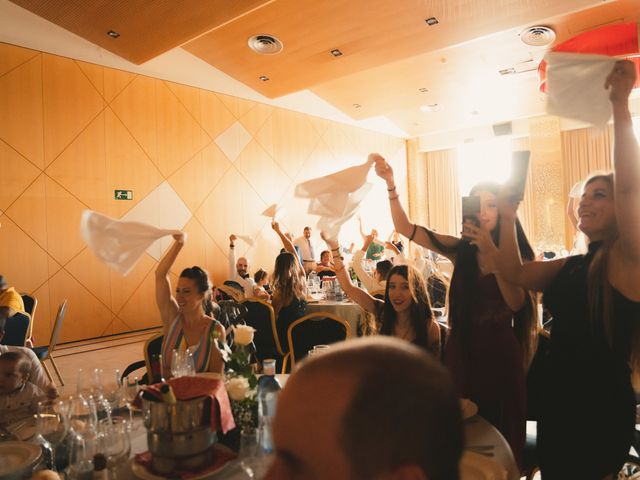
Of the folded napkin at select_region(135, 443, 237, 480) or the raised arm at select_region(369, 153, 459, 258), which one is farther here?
the raised arm at select_region(369, 153, 459, 258)

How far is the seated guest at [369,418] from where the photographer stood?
1.88 ft

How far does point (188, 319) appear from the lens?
2.63m

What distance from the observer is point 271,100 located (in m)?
9.96

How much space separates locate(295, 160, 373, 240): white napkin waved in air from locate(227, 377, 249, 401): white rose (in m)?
0.97

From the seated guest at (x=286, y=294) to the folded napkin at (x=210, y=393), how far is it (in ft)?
8.93

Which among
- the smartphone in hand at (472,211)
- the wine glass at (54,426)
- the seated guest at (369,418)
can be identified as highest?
the smartphone in hand at (472,211)

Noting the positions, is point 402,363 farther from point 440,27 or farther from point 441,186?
point 441,186

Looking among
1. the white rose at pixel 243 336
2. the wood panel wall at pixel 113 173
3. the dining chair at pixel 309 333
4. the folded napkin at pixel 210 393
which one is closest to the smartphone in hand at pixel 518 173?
the white rose at pixel 243 336

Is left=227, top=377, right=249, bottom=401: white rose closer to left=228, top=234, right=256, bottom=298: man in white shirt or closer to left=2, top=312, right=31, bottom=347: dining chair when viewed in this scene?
left=2, top=312, right=31, bottom=347: dining chair

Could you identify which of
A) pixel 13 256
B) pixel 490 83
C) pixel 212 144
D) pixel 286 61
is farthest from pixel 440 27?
pixel 13 256

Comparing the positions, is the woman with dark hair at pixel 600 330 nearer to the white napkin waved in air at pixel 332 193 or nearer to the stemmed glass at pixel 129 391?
the white napkin waved in air at pixel 332 193

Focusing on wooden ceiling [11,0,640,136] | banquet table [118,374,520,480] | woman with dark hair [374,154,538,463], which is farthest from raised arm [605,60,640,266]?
wooden ceiling [11,0,640,136]

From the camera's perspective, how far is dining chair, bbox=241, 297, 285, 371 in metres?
4.25

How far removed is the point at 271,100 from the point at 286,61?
5.80 feet
